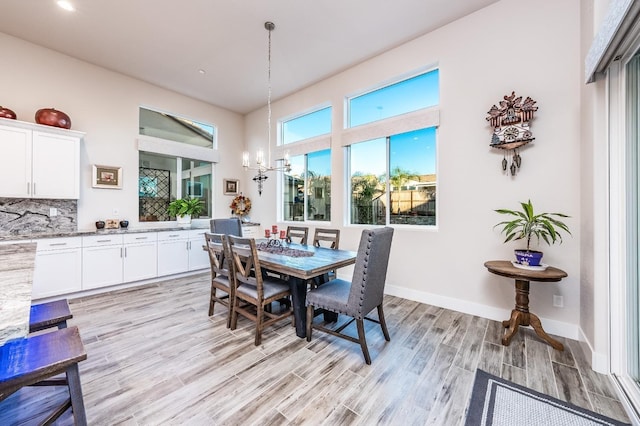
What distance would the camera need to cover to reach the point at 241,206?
6012 millimetres

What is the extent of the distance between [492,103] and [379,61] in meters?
1.78

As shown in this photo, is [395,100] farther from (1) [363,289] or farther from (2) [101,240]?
(2) [101,240]

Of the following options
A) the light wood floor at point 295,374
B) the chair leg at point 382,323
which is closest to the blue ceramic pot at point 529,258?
the light wood floor at point 295,374

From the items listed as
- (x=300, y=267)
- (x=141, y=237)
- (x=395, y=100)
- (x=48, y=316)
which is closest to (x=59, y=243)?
(x=141, y=237)

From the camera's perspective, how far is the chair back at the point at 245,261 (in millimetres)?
2299

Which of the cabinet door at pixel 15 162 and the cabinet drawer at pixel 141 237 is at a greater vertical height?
the cabinet door at pixel 15 162

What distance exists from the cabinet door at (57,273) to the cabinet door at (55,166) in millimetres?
827

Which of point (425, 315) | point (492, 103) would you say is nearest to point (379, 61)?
point (492, 103)

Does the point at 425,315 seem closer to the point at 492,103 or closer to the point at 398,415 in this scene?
the point at 398,415

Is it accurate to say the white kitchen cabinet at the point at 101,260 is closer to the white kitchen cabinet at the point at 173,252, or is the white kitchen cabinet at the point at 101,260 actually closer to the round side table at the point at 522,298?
the white kitchen cabinet at the point at 173,252

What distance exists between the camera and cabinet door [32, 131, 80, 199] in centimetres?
344

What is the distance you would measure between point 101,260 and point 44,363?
132 inches

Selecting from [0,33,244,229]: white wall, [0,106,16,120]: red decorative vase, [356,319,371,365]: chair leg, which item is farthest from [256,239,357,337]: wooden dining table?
[0,106,16,120]: red decorative vase

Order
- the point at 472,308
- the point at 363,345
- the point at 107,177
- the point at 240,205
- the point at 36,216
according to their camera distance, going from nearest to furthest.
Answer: the point at 363,345, the point at 472,308, the point at 36,216, the point at 107,177, the point at 240,205
